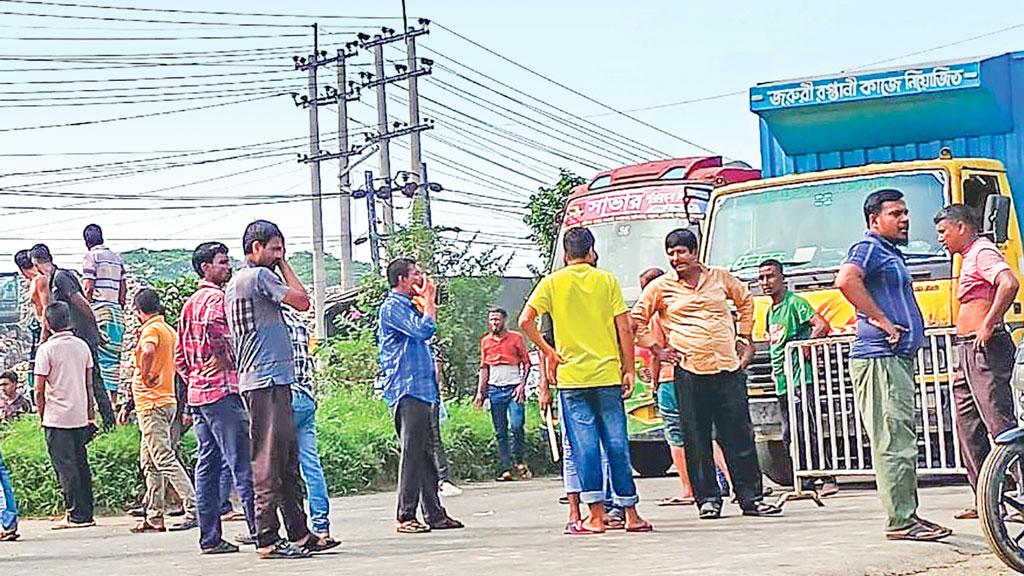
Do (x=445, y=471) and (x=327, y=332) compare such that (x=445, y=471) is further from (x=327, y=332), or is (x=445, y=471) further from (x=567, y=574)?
(x=327, y=332)

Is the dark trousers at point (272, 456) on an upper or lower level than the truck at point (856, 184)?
lower

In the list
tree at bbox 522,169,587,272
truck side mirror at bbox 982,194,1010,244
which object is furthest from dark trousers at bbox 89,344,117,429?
tree at bbox 522,169,587,272

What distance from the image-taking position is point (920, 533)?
28.6 feet

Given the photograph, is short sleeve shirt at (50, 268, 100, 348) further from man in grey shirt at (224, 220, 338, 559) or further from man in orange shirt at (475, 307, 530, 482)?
man in grey shirt at (224, 220, 338, 559)

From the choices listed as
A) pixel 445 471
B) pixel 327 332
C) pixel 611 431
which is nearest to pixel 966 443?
pixel 611 431

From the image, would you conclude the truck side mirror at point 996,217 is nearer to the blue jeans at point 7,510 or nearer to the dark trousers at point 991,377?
the dark trousers at point 991,377

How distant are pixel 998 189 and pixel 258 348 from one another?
22.4ft

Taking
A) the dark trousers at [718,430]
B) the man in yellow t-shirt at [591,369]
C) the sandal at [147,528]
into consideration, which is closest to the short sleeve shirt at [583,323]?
the man in yellow t-shirt at [591,369]

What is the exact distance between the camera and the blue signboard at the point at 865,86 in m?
13.2

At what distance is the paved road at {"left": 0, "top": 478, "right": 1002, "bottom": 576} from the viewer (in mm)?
8211

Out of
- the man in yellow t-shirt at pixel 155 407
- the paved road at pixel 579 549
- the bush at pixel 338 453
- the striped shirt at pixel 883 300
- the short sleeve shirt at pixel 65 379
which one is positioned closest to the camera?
the paved road at pixel 579 549

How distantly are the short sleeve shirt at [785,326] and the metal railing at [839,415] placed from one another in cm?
21

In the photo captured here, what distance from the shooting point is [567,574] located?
26.1 feet

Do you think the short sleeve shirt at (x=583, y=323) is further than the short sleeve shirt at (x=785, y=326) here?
No
